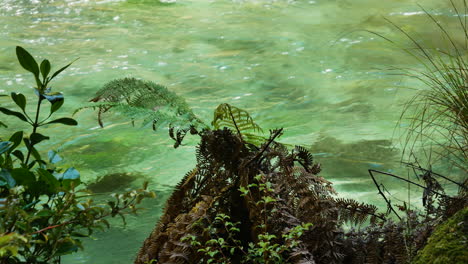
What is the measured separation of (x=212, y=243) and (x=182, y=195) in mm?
334

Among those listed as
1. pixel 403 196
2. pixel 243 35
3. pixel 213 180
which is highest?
pixel 243 35

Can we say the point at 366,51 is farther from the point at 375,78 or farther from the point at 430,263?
the point at 430,263

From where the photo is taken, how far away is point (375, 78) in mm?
6547

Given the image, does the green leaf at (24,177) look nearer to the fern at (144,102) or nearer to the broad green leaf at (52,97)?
the broad green leaf at (52,97)

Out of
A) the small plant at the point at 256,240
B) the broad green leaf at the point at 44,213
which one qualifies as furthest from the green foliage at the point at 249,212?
the broad green leaf at the point at 44,213

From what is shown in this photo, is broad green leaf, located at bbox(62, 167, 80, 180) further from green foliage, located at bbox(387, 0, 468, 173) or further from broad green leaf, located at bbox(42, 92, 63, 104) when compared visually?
green foliage, located at bbox(387, 0, 468, 173)

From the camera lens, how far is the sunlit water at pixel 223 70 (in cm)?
461

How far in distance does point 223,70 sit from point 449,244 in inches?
224

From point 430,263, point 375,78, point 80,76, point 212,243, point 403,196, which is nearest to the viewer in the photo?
point 430,263

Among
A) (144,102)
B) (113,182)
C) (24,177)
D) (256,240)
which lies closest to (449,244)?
(256,240)

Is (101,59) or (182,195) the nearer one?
(182,195)

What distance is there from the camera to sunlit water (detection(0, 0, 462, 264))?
461 centimetres

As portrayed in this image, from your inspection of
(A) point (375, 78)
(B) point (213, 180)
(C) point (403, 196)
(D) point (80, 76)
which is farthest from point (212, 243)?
(D) point (80, 76)

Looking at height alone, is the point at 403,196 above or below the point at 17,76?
below
